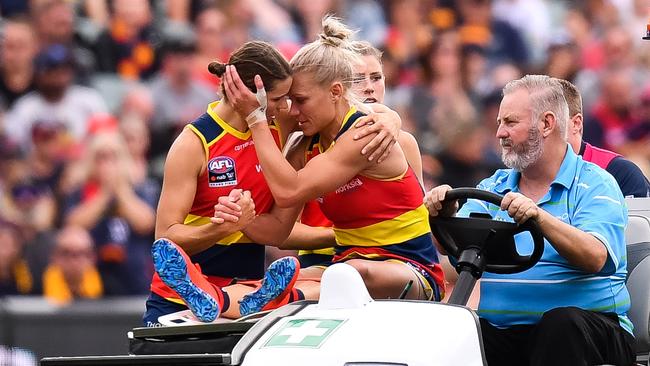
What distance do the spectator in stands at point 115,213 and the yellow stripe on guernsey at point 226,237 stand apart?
3.80 m

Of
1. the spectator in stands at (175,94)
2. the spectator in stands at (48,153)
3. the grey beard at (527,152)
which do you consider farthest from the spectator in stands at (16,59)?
the grey beard at (527,152)

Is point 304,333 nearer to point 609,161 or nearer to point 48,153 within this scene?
point 609,161

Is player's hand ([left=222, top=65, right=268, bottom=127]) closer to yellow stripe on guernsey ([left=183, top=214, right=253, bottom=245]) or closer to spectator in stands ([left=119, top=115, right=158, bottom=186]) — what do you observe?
yellow stripe on guernsey ([left=183, top=214, right=253, bottom=245])

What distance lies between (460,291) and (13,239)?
18.3ft

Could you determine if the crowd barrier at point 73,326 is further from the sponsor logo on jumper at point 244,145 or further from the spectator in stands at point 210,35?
the sponsor logo on jumper at point 244,145

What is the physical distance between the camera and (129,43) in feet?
31.0

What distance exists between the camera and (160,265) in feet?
14.5

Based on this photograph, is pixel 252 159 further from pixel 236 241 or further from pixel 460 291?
pixel 460 291

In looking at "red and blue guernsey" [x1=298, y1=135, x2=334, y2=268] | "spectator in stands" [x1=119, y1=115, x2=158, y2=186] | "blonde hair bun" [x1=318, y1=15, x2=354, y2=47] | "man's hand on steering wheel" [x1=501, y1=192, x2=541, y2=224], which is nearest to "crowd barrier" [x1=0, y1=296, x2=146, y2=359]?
"spectator in stands" [x1=119, y1=115, x2=158, y2=186]

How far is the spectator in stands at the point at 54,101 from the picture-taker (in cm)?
927

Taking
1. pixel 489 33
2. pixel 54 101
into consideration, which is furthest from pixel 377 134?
pixel 54 101

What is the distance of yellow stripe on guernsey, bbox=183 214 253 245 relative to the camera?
16.9 feet

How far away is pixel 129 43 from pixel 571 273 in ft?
18.3

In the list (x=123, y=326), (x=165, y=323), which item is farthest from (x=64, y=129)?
(x=165, y=323)
